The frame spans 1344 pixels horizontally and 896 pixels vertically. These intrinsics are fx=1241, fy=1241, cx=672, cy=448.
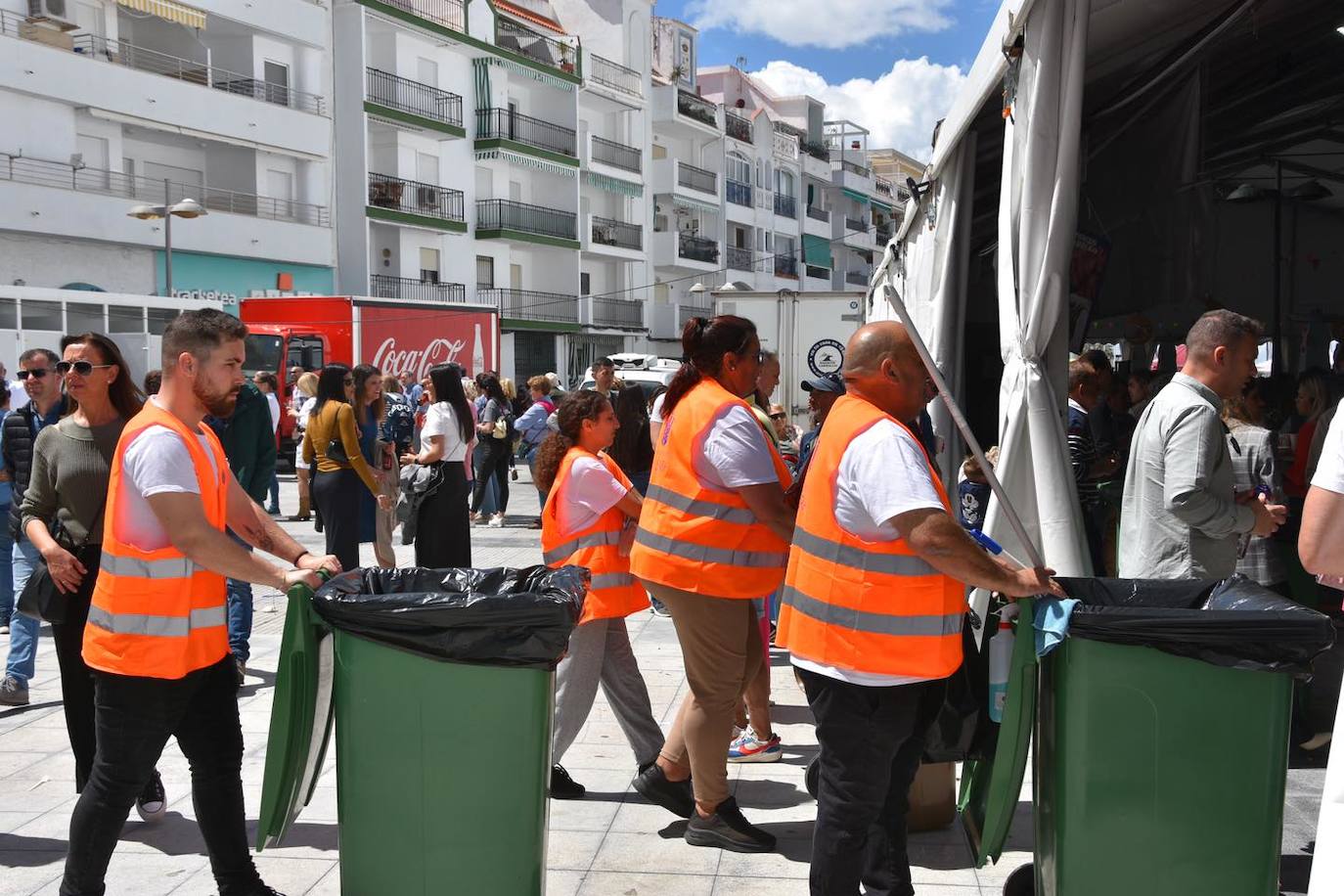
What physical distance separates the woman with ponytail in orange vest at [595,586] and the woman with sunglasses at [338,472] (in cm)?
312

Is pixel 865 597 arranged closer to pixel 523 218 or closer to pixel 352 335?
pixel 352 335

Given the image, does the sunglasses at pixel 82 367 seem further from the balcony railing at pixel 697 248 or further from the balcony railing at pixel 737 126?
the balcony railing at pixel 737 126

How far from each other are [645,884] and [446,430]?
15.1ft

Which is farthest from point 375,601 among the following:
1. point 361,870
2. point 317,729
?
point 361,870

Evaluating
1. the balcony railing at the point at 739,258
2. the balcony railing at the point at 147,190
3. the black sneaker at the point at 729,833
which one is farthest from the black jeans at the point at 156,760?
the balcony railing at the point at 739,258

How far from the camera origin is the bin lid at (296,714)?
341 centimetres

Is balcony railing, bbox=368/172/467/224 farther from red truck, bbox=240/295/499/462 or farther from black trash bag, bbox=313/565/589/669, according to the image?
black trash bag, bbox=313/565/589/669

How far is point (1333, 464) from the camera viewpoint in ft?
8.54

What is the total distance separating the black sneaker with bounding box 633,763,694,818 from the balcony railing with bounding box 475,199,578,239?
34471 mm

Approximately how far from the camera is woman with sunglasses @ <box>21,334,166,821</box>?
4.49 meters

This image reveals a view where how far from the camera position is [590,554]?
4852 millimetres

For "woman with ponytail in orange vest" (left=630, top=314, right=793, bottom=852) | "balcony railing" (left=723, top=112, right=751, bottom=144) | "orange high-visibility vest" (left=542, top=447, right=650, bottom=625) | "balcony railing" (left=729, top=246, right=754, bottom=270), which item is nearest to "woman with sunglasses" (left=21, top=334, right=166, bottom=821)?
"orange high-visibility vest" (left=542, top=447, right=650, bottom=625)

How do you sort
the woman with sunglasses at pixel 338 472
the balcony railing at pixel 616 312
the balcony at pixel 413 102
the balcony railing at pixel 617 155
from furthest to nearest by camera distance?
the balcony railing at pixel 616 312, the balcony railing at pixel 617 155, the balcony at pixel 413 102, the woman with sunglasses at pixel 338 472

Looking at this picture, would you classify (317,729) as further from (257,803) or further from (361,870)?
(257,803)
